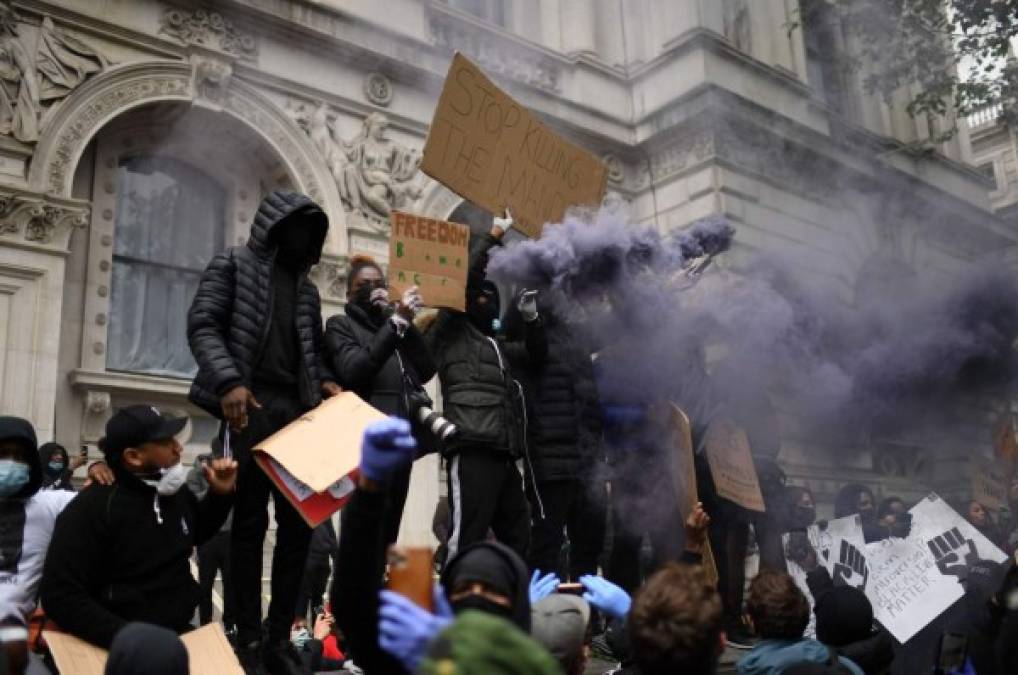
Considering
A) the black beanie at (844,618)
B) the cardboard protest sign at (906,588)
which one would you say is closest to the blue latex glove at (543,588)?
the black beanie at (844,618)

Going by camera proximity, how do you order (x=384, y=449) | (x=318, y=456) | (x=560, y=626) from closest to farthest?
(x=384, y=449) → (x=560, y=626) → (x=318, y=456)

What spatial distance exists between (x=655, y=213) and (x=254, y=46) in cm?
615

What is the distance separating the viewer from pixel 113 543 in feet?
10.9

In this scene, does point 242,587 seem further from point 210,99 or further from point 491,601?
point 210,99

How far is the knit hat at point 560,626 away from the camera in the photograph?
284cm

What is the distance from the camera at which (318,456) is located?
3762 mm

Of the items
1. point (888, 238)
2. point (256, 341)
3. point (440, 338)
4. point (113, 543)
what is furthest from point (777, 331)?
point (888, 238)

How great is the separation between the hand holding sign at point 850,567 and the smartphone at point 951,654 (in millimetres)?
2770

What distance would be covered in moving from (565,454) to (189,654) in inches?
96.9

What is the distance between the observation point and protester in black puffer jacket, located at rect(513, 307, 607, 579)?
A: 5070 millimetres

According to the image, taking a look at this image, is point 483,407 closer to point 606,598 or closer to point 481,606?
point 606,598

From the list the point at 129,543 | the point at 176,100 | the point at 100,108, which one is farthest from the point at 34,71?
the point at 129,543

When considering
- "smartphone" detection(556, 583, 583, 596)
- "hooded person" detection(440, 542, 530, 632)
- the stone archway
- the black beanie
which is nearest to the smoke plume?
the black beanie

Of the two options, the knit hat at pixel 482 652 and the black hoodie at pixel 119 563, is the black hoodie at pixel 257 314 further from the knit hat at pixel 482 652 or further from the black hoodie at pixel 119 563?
the knit hat at pixel 482 652
